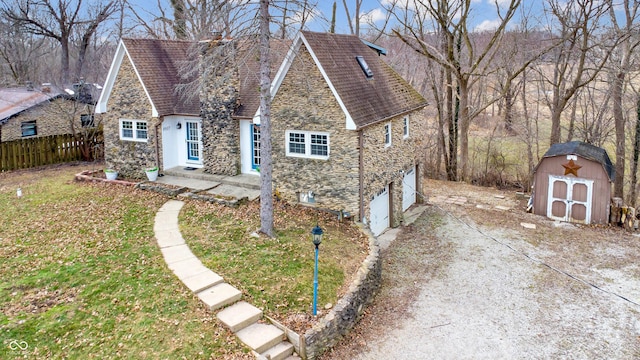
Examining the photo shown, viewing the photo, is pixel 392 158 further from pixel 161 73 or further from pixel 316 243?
pixel 161 73

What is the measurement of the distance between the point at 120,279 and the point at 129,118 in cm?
1099

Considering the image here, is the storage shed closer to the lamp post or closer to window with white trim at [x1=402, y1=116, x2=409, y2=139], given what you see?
window with white trim at [x1=402, y1=116, x2=409, y2=139]

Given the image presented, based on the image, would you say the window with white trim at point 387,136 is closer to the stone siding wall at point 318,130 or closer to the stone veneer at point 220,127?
the stone siding wall at point 318,130

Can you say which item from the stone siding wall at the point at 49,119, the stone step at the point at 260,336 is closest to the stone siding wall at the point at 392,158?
the stone step at the point at 260,336

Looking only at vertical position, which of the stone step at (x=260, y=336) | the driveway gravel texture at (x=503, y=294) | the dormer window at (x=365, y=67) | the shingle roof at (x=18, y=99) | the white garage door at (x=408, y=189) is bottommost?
the driveway gravel texture at (x=503, y=294)

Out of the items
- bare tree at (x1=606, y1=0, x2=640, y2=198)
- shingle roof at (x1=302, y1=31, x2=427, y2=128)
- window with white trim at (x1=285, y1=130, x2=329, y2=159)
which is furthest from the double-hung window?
bare tree at (x1=606, y1=0, x2=640, y2=198)

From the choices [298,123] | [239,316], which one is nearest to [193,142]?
[298,123]

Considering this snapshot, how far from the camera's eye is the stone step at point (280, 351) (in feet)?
29.0

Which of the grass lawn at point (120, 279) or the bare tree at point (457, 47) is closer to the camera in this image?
the grass lawn at point (120, 279)

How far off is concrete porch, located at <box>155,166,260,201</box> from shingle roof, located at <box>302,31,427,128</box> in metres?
4.72

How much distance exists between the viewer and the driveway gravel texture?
34.0 feet

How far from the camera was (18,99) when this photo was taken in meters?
25.1

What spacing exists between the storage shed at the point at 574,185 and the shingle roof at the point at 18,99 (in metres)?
23.8

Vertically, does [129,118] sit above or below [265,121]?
above
